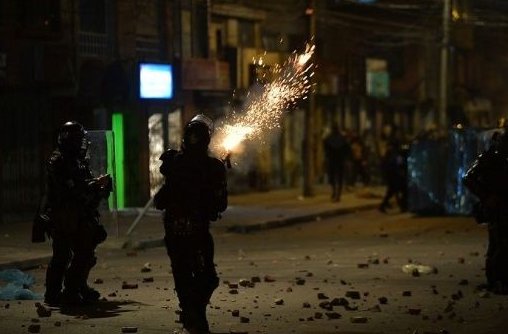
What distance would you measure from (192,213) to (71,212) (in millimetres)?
2298

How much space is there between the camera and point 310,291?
500 inches

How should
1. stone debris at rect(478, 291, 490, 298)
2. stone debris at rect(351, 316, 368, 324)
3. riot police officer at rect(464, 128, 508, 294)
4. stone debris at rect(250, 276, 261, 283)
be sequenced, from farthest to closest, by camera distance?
stone debris at rect(250, 276, 261, 283)
riot police officer at rect(464, 128, 508, 294)
stone debris at rect(478, 291, 490, 298)
stone debris at rect(351, 316, 368, 324)

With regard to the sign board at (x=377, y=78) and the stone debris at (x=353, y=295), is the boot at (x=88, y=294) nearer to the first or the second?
the stone debris at (x=353, y=295)

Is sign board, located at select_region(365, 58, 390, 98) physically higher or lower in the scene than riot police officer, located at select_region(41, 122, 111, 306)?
higher

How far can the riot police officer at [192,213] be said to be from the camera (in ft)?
30.5

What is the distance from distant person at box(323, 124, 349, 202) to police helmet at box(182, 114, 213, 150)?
20.1 m

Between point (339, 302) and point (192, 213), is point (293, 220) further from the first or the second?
point (192, 213)

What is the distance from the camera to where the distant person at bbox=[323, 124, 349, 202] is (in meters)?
29.3

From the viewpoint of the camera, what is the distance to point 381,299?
38.7ft

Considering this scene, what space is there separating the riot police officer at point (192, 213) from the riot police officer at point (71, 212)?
6.59 ft

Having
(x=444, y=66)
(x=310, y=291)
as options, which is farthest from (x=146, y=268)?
(x=444, y=66)

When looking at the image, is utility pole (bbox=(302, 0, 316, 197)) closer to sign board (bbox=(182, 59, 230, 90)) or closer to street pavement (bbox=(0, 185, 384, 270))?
street pavement (bbox=(0, 185, 384, 270))

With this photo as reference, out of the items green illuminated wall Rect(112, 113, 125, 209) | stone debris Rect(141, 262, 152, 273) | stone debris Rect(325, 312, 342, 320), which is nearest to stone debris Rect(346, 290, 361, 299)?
stone debris Rect(325, 312, 342, 320)

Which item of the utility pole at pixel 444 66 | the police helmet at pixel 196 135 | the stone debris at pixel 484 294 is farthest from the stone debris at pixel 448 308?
the utility pole at pixel 444 66
